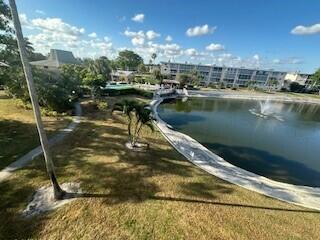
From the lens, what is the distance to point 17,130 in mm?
12789

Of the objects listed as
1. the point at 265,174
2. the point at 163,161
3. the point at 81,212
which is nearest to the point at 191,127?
the point at 265,174

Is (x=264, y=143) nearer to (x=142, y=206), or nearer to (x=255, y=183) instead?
(x=255, y=183)

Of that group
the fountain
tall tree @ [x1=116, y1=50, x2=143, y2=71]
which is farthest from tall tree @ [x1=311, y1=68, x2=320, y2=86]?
tall tree @ [x1=116, y1=50, x2=143, y2=71]

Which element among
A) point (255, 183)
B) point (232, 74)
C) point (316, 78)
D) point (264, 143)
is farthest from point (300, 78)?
point (255, 183)

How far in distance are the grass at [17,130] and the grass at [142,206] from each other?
1.53m

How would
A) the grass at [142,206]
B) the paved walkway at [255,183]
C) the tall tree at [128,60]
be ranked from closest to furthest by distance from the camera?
the grass at [142,206]
the paved walkway at [255,183]
the tall tree at [128,60]

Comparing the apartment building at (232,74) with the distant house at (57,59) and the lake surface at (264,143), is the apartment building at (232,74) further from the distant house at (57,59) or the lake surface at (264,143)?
the lake surface at (264,143)

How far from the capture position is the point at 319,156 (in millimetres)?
17672

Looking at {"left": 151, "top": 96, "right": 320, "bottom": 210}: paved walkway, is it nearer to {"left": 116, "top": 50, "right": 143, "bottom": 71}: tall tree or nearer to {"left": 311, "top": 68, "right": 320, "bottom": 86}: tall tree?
{"left": 311, "top": 68, "right": 320, "bottom": 86}: tall tree

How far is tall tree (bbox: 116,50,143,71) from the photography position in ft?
297

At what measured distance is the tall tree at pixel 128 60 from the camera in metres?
90.7

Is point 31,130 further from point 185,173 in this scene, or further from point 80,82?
point 80,82

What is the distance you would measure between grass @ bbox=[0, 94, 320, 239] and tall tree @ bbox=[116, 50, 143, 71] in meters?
84.8

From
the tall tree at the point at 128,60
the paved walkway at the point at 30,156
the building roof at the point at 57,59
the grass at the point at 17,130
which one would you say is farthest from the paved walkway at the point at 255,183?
the tall tree at the point at 128,60
